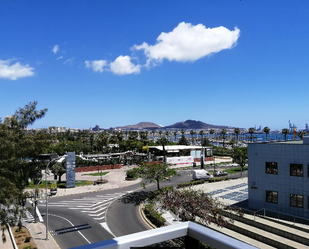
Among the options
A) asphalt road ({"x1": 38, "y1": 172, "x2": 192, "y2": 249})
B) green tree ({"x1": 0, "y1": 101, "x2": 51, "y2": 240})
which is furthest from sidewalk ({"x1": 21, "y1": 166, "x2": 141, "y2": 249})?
green tree ({"x1": 0, "y1": 101, "x2": 51, "y2": 240})

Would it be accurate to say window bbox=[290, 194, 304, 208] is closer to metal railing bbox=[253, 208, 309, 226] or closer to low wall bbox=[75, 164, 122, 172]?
metal railing bbox=[253, 208, 309, 226]

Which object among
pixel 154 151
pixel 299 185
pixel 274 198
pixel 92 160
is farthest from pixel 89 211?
pixel 154 151

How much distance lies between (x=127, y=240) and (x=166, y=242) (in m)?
0.73

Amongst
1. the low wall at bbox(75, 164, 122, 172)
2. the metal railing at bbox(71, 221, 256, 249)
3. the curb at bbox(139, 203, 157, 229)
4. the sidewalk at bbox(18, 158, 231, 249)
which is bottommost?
the sidewalk at bbox(18, 158, 231, 249)

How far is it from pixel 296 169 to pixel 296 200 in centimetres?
279

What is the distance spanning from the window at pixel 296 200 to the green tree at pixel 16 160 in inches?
849

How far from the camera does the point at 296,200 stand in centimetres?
2280

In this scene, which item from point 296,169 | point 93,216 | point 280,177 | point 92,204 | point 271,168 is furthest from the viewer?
point 92,204

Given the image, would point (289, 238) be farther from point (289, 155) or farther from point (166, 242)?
point (166, 242)

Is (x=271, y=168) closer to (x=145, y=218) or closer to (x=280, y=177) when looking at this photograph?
(x=280, y=177)

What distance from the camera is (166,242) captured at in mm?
4188

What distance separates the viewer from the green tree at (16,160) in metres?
12.6

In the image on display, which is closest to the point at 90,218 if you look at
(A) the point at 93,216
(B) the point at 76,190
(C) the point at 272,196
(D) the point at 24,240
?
(A) the point at 93,216

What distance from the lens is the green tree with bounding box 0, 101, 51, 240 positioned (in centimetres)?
1262
